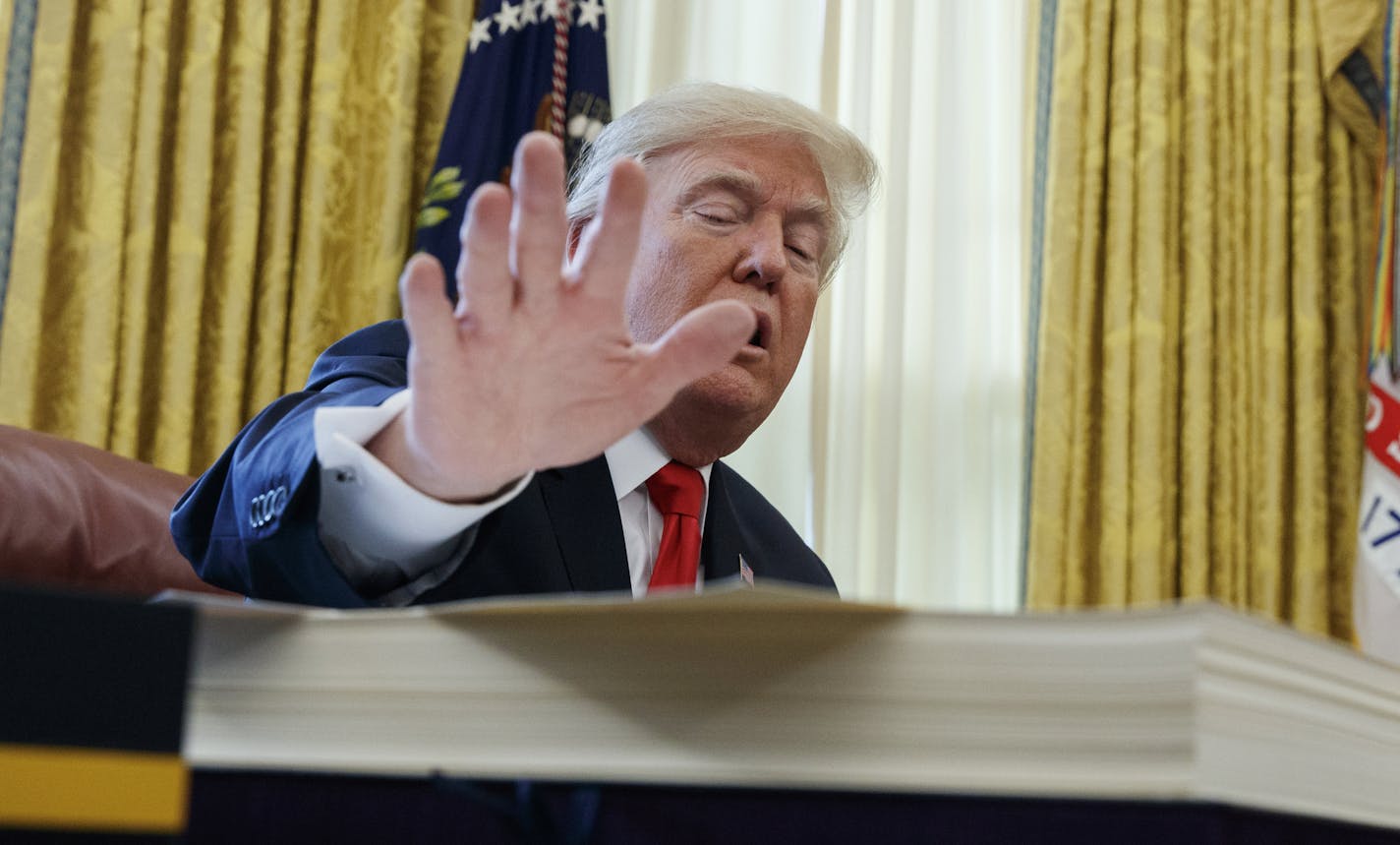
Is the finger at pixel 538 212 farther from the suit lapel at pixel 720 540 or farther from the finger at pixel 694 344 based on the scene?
the suit lapel at pixel 720 540

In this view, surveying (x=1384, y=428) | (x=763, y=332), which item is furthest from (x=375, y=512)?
(x=1384, y=428)

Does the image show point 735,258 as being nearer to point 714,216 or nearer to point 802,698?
point 714,216

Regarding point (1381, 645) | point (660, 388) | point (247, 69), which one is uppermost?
point (247, 69)

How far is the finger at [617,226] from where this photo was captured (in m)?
0.62

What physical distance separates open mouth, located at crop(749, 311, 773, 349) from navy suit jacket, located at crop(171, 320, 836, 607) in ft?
0.53

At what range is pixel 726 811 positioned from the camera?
1.40 feet

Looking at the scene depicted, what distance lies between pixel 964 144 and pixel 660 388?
9.61 ft

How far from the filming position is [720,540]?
4.91 ft

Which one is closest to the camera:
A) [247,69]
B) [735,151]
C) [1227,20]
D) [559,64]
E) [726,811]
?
[726,811]

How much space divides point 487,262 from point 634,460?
0.85m

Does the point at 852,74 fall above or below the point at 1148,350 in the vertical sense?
above

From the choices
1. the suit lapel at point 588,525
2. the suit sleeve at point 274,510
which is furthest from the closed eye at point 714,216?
the suit sleeve at point 274,510

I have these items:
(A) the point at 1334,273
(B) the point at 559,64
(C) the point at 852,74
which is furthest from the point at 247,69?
(A) the point at 1334,273

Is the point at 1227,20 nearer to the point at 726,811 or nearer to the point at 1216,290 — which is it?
the point at 1216,290
